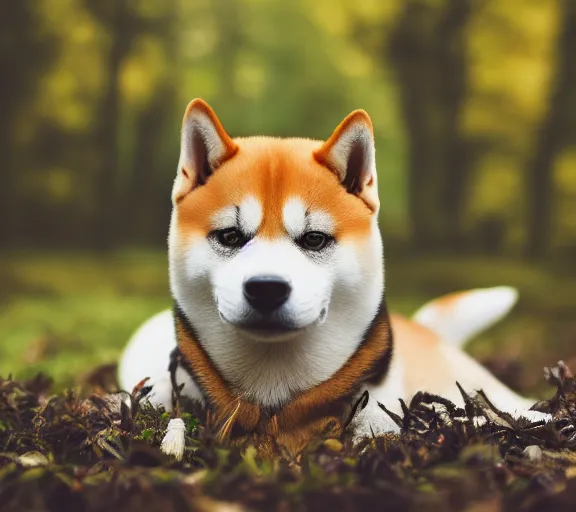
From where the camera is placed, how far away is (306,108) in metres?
6.78

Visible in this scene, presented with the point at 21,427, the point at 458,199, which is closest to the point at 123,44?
the point at 458,199

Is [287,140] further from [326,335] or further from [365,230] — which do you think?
[326,335]

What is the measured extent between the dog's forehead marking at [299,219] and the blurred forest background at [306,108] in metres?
4.83

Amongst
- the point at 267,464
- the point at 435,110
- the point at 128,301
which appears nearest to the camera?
the point at 267,464

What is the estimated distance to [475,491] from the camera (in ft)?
5.13

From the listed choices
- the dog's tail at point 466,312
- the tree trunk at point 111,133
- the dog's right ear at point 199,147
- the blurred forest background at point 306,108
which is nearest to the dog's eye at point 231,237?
the dog's right ear at point 199,147

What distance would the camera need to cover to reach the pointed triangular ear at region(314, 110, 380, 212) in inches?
82.1

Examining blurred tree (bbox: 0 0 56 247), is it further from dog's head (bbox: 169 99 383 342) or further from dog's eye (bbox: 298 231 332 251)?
dog's eye (bbox: 298 231 332 251)

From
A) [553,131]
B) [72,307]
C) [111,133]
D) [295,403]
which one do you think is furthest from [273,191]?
[553,131]

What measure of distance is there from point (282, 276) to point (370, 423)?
520 millimetres

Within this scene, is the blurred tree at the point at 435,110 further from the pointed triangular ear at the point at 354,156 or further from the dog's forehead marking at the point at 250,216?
the dog's forehead marking at the point at 250,216

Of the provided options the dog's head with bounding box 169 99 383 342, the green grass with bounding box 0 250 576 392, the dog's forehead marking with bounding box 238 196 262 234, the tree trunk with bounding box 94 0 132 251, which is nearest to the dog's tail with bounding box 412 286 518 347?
the green grass with bounding box 0 250 576 392

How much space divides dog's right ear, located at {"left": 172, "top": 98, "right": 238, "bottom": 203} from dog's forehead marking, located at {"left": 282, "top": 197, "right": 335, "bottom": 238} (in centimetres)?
28

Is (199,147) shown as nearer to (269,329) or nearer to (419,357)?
(269,329)
